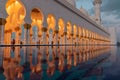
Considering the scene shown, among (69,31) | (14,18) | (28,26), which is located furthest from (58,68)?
(69,31)

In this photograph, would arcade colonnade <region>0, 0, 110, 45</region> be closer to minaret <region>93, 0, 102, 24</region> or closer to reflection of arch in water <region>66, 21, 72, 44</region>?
reflection of arch in water <region>66, 21, 72, 44</region>

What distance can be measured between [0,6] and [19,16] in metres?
9.12

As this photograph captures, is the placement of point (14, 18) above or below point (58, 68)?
above

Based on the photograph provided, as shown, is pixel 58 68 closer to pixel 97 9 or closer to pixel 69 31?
pixel 69 31

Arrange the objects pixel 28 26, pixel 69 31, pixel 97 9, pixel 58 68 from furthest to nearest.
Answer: pixel 97 9 → pixel 69 31 → pixel 28 26 → pixel 58 68

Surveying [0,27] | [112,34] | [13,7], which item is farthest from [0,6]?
[112,34]

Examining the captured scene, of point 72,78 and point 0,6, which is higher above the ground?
point 0,6

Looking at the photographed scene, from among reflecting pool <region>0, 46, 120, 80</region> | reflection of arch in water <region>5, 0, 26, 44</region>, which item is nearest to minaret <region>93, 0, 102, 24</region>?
reflection of arch in water <region>5, 0, 26, 44</region>

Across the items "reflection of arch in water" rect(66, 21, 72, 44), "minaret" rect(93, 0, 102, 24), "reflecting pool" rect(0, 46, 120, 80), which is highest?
"minaret" rect(93, 0, 102, 24)

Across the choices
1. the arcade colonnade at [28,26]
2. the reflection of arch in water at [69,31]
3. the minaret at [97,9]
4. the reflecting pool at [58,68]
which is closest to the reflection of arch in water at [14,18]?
the arcade colonnade at [28,26]

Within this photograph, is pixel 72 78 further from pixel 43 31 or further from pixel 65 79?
pixel 43 31

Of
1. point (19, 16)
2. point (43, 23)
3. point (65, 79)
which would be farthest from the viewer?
point (19, 16)

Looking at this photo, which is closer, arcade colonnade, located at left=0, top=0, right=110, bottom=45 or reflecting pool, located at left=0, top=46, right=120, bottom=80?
reflecting pool, located at left=0, top=46, right=120, bottom=80

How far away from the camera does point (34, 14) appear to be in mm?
16891
